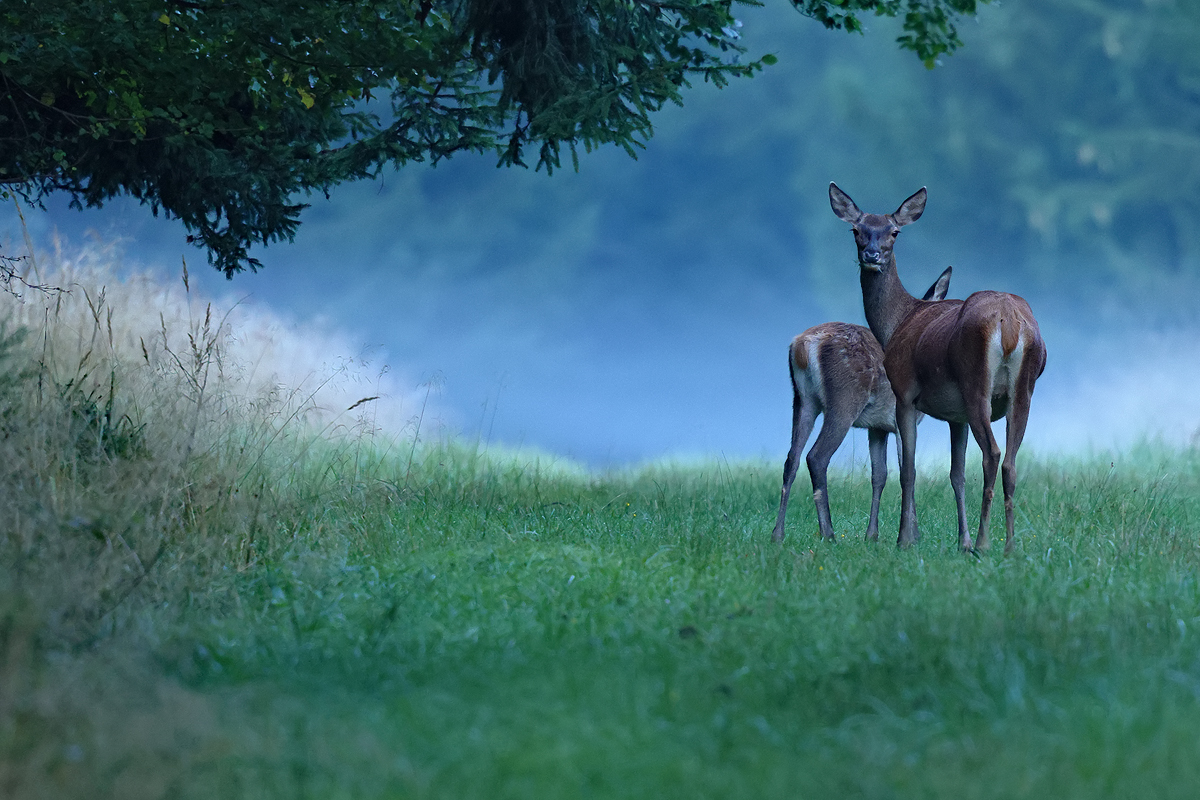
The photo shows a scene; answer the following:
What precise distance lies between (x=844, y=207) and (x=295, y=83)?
5334mm

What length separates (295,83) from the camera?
34.2ft

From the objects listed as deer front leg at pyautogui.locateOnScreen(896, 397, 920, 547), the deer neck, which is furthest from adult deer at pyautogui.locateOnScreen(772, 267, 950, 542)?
deer front leg at pyautogui.locateOnScreen(896, 397, 920, 547)

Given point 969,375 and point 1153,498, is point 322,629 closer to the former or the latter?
point 969,375

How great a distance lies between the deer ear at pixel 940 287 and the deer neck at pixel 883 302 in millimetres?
875

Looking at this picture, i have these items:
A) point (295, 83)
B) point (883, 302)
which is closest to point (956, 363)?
point (883, 302)

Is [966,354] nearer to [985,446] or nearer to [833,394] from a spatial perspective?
[985,446]

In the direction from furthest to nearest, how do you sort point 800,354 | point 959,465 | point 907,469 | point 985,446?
point 800,354, point 959,465, point 907,469, point 985,446

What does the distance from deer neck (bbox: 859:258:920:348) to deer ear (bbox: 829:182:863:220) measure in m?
0.44

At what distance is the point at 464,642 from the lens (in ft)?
15.8

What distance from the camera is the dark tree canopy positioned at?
948 cm

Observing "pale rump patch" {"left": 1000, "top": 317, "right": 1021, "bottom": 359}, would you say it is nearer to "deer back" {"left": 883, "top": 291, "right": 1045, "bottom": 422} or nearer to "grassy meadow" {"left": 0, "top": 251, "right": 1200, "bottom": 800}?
"deer back" {"left": 883, "top": 291, "right": 1045, "bottom": 422}

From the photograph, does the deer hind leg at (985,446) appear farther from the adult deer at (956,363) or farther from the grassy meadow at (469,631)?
the grassy meadow at (469,631)

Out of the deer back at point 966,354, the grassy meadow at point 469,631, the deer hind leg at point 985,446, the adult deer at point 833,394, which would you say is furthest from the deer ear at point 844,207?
the grassy meadow at point 469,631

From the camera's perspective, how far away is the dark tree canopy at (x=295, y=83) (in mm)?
9484
